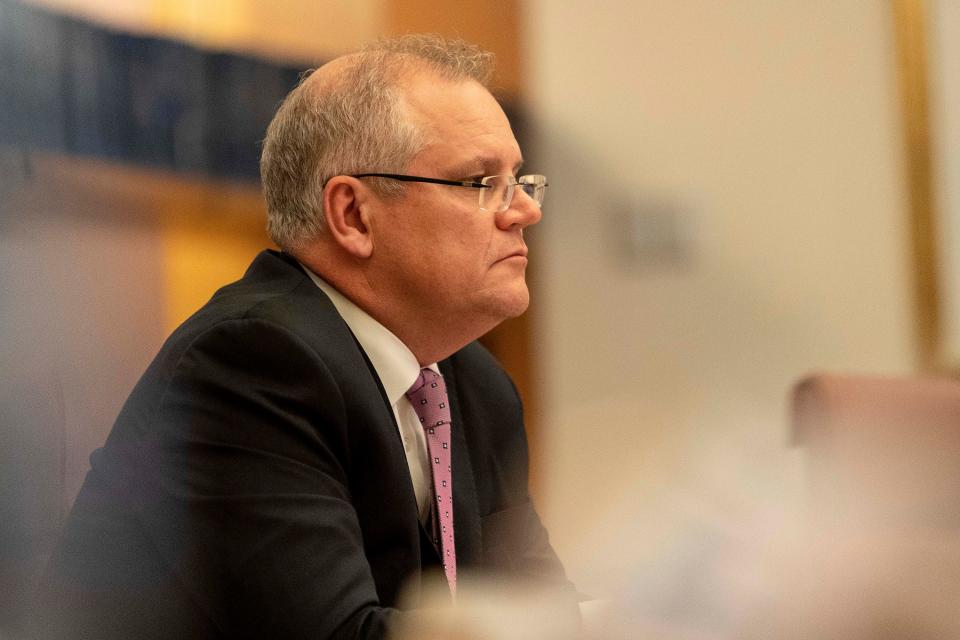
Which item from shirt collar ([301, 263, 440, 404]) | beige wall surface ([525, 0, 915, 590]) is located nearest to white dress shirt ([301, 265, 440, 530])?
shirt collar ([301, 263, 440, 404])

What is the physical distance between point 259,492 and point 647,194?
2436 mm

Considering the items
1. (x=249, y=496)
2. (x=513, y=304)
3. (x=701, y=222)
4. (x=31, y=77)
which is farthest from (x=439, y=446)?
(x=701, y=222)

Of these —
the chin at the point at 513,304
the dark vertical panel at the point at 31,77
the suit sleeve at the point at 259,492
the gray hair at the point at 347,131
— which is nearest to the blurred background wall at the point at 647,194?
the dark vertical panel at the point at 31,77

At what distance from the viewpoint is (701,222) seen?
317 centimetres

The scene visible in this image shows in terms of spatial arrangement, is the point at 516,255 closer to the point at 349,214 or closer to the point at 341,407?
the point at 349,214

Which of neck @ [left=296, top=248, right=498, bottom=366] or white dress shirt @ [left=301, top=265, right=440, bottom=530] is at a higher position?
neck @ [left=296, top=248, right=498, bottom=366]

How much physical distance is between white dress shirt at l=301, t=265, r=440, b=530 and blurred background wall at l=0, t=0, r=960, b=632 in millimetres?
1316

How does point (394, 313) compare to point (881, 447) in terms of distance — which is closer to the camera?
point (881, 447)

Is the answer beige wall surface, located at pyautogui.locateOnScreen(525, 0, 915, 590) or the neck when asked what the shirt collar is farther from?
beige wall surface, located at pyautogui.locateOnScreen(525, 0, 915, 590)

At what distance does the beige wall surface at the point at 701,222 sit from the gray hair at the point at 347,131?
1.91 m

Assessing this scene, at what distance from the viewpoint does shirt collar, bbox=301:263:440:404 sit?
1134 mm

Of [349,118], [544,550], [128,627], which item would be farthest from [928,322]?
[128,627]

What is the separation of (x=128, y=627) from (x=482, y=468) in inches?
15.9

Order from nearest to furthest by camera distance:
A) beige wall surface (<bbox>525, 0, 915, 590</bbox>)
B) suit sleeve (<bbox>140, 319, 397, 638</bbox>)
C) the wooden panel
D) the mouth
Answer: suit sleeve (<bbox>140, 319, 397, 638</bbox>) < the mouth < beige wall surface (<bbox>525, 0, 915, 590</bbox>) < the wooden panel
